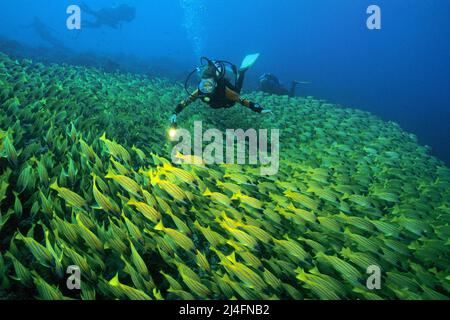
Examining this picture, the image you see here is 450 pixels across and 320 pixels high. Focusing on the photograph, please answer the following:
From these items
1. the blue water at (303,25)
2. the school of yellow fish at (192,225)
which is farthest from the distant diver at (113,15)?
the blue water at (303,25)

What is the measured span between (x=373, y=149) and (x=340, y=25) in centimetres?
19677

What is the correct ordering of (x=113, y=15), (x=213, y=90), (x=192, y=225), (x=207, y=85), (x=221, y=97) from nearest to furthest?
(x=192, y=225) < (x=207, y=85) < (x=213, y=90) < (x=221, y=97) < (x=113, y=15)

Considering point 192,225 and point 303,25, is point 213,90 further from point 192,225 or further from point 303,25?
point 303,25

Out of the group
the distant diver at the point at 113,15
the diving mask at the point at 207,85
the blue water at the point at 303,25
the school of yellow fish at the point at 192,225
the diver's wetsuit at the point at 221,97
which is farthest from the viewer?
the blue water at the point at 303,25

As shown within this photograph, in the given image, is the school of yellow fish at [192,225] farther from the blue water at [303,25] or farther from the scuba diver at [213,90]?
the blue water at [303,25]

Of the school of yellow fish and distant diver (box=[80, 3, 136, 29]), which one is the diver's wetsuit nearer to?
the school of yellow fish

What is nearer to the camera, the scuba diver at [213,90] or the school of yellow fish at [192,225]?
the school of yellow fish at [192,225]

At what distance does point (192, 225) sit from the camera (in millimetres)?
4281

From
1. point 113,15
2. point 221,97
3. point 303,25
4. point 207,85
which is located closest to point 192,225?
point 207,85

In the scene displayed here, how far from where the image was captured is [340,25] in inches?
6914

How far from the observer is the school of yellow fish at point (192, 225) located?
3.03 m

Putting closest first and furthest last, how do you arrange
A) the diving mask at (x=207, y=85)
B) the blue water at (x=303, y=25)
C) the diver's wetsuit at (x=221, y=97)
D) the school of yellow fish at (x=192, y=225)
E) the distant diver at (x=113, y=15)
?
the school of yellow fish at (x=192, y=225) → the diving mask at (x=207, y=85) → the diver's wetsuit at (x=221, y=97) → the distant diver at (x=113, y=15) → the blue water at (x=303, y=25)

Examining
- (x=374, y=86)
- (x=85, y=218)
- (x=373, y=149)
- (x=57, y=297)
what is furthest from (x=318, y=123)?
(x=374, y=86)

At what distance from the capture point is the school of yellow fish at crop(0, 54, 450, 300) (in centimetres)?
303
